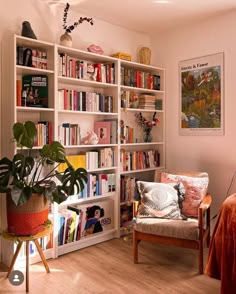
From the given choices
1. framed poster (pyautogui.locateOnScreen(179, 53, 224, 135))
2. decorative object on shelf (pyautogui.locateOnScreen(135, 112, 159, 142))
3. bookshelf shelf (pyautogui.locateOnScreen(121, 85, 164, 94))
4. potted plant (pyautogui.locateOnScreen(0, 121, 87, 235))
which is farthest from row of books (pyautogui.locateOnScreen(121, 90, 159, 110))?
potted plant (pyautogui.locateOnScreen(0, 121, 87, 235))

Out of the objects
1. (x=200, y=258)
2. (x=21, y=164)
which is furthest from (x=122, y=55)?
(x=200, y=258)

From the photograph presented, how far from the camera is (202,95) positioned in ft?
11.9

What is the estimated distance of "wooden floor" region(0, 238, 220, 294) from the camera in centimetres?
243

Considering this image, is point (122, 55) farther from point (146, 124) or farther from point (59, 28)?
point (146, 124)

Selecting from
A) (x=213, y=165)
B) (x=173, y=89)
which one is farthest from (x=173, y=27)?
(x=213, y=165)

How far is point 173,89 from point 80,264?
92.6 inches

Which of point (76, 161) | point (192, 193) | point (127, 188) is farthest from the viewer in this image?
point (127, 188)

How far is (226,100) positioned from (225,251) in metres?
1.82

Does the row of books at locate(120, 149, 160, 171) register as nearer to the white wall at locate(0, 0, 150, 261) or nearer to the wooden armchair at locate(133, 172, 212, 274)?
the wooden armchair at locate(133, 172, 212, 274)

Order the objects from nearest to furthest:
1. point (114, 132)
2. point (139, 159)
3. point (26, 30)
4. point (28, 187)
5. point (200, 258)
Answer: point (28, 187) → point (200, 258) → point (26, 30) → point (114, 132) → point (139, 159)

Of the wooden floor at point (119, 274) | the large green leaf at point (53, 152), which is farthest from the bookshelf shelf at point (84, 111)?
the large green leaf at point (53, 152)

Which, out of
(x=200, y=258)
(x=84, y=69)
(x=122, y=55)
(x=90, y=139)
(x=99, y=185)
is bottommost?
(x=200, y=258)

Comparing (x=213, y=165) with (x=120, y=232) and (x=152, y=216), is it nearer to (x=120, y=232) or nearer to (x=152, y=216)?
(x=152, y=216)

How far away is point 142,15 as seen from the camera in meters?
3.46
